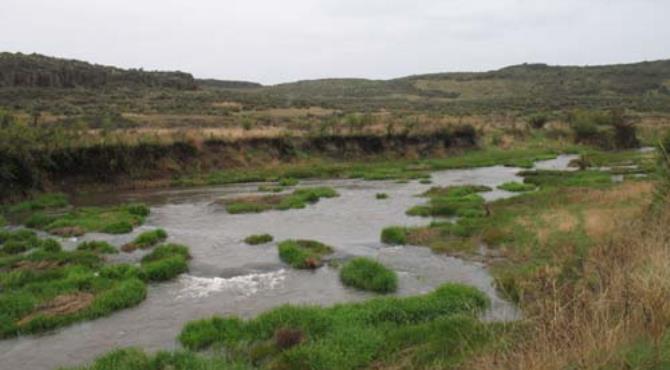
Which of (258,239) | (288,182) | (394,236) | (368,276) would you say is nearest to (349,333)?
(368,276)

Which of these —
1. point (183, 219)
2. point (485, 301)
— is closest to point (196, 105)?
point (183, 219)

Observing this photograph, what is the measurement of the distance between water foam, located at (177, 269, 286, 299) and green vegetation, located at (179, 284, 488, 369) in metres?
3.21

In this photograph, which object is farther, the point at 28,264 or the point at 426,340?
the point at 28,264

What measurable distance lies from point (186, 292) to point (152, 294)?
36.4 inches

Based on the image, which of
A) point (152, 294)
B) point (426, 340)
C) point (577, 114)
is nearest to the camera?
point (426, 340)

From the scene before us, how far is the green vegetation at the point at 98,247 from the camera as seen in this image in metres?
21.4

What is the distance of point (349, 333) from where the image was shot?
41.1ft

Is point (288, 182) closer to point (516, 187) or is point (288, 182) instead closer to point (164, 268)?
point (516, 187)

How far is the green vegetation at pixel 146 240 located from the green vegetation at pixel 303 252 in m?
5.12

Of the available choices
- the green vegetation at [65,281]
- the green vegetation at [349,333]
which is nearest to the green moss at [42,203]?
the green vegetation at [65,281]

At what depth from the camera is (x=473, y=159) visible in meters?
54.9

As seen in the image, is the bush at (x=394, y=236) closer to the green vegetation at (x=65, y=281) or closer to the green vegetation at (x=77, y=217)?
the green vegetation at (x=65, y=281)

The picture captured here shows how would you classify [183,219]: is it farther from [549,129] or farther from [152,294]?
[549,129]

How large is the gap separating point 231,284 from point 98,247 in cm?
710
